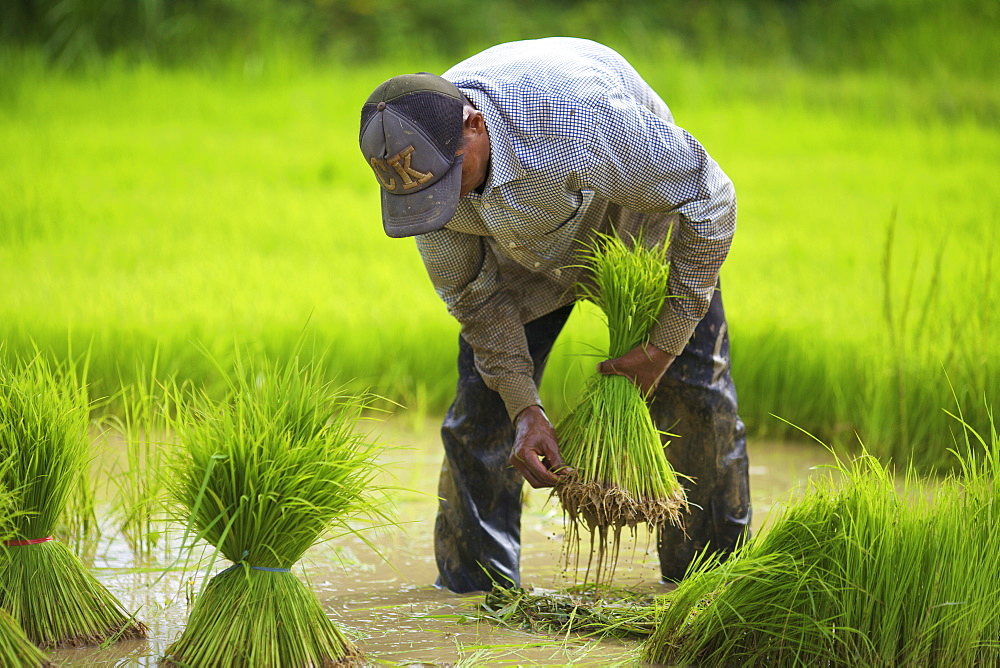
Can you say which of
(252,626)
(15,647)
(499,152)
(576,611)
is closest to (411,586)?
A: (576,611)

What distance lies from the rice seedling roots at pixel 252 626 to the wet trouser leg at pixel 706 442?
1.18 m

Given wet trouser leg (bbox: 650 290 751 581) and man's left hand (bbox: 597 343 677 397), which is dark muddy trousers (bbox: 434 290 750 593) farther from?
man's left hand (bbox: 597 343 677 397)

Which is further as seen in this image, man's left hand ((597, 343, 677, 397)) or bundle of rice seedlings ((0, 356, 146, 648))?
man's left hand ((597, 343, 677, 397))

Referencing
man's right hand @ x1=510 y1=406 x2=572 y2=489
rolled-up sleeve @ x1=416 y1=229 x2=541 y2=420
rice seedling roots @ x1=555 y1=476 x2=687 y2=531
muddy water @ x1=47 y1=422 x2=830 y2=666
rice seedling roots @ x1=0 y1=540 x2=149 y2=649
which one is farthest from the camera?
rolled-up sleeve @ x1=416 y1=229 x2=541 y2=420

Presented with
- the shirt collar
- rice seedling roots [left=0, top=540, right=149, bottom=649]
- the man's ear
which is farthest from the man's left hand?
rice seedling roots [left=0, top=540, right=149, bottom=649]

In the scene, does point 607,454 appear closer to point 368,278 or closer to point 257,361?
point 257,361

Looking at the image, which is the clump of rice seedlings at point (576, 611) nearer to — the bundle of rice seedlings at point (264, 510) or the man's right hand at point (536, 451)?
the man's right hand at point (536, 451)

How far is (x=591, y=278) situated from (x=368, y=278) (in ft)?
9.19

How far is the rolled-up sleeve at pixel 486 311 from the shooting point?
9.73 ft

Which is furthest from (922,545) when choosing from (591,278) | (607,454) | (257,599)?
(257,599)

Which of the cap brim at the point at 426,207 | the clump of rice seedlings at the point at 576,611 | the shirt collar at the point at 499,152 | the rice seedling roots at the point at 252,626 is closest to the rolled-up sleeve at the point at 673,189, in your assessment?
the shirt collar at the point at 499,152

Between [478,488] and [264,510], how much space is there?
1.02 meters

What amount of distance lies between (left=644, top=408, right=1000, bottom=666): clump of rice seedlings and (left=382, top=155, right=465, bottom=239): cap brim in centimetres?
106

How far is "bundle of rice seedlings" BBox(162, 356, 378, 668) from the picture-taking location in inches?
90.6
